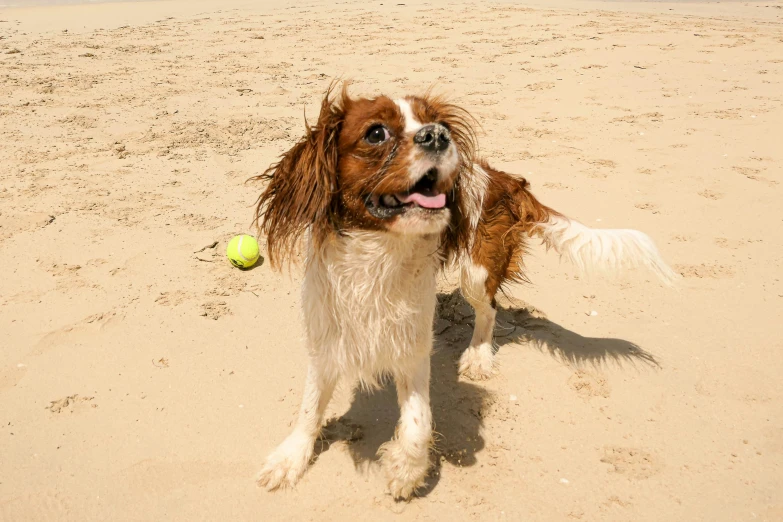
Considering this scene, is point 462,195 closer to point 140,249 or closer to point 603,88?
point 140,249

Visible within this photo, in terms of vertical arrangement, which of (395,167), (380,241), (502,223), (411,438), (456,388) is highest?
(395,167)

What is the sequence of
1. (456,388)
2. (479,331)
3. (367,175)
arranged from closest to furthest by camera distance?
(367,175)
(456,388)
(479,331)

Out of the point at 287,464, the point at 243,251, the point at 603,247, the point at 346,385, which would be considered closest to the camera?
the point at 287,464

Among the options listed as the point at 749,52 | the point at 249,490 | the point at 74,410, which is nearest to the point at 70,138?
the point at 74,410

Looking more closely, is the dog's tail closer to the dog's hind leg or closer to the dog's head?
the dog's hind leg

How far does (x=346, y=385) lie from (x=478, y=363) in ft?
2.61

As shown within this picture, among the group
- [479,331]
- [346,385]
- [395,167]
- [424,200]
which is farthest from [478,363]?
[395,167]

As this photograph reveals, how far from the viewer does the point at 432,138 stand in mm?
2008

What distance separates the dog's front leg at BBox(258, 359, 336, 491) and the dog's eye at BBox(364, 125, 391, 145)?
106 centimetres

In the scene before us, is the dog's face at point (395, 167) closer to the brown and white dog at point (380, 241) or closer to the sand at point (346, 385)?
the brown and white dog at point (380, 241)

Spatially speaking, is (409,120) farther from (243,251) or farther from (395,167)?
(243,251)

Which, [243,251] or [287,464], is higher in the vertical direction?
[243,251]

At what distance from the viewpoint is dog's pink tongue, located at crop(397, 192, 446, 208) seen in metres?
2.08

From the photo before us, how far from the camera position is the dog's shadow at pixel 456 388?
2.93 metres
